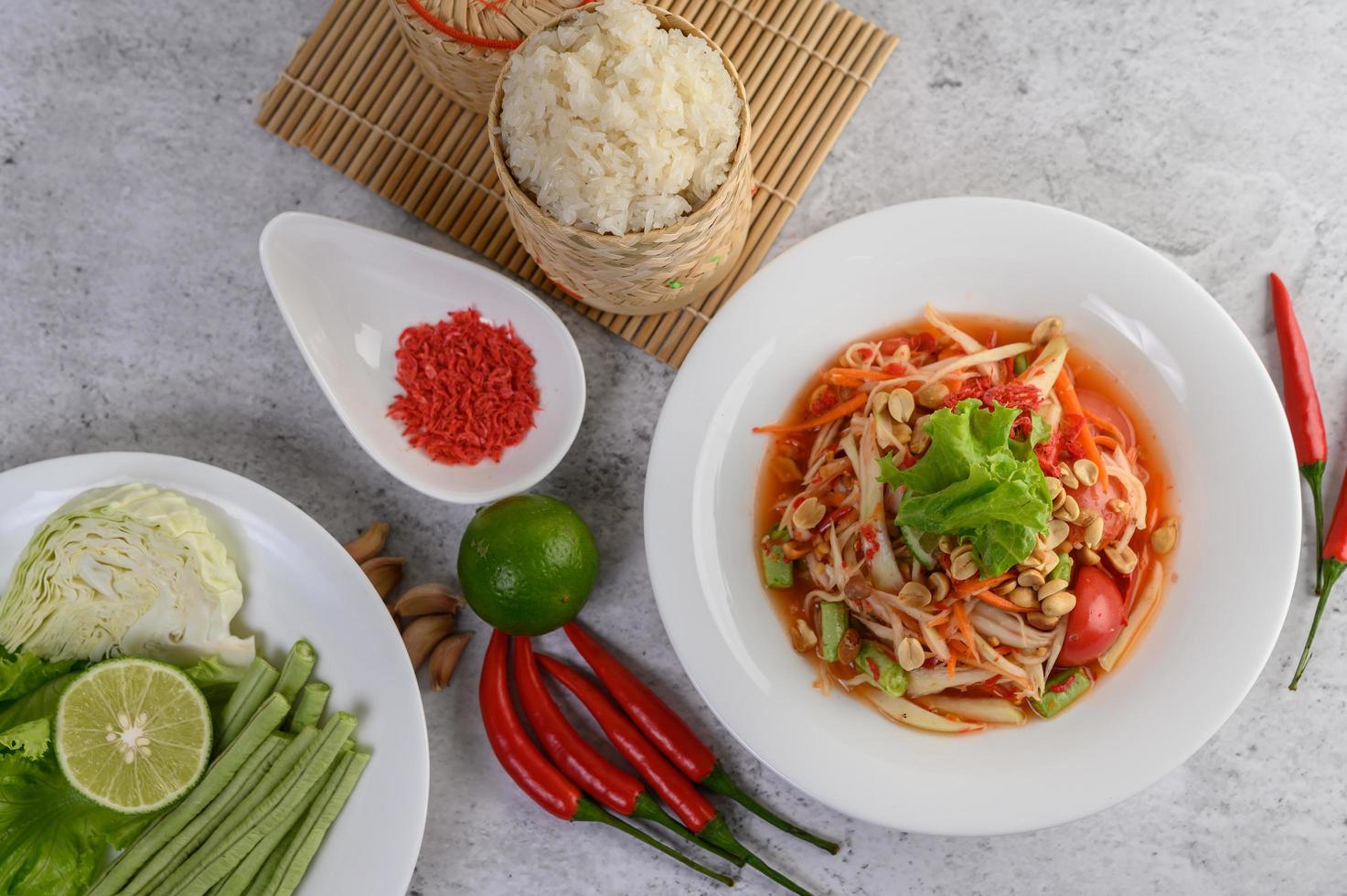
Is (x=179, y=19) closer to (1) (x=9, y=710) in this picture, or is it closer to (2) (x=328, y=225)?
(2) (x=328, y=225)

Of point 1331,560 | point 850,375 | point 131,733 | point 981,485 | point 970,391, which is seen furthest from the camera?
point 1331,560

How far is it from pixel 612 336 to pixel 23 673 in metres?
1.72

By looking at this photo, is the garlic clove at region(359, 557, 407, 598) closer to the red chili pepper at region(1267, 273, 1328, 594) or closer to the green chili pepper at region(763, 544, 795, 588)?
the green chili pepper at region(763, 544, 795, 588)

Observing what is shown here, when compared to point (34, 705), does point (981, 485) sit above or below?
above

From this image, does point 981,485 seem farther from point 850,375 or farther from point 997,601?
point 850,375

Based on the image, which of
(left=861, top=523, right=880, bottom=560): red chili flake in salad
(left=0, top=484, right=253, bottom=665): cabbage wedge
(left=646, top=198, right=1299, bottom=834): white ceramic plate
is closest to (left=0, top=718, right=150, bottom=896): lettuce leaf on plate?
(left=0, top=484, right=253, bottom=665): cabbage wedge

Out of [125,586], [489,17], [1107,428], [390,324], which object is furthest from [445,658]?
[1107,428]

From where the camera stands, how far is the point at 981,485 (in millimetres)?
1804

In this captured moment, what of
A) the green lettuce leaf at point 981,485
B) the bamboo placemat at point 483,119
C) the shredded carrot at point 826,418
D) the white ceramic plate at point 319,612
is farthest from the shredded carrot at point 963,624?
the white ceramic plate at point 319,612

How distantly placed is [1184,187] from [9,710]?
3.40 m

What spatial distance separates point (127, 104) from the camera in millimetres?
2770

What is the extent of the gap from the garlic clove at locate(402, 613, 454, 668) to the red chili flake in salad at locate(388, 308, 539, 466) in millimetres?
458

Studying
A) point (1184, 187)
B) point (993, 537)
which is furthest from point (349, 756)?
point (1184, 187)

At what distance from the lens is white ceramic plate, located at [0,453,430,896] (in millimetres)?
2406
